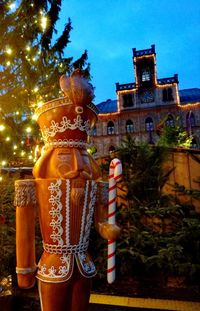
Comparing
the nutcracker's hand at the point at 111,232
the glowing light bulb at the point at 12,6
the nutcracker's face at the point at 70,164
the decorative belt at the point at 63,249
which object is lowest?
the decorative belt at the point at 63,249

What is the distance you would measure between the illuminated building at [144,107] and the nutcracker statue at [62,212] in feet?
80.6

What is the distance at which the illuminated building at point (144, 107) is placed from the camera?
2614cm

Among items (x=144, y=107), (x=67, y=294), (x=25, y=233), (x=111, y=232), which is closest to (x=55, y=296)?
(x=67, y=294)

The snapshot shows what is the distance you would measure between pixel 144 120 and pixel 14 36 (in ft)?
72.8

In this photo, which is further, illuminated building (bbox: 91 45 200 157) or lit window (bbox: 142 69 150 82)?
lit window (bbox: 142 69 150 82)

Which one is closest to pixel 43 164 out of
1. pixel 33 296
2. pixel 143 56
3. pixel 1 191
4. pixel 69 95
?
pixel 69 95

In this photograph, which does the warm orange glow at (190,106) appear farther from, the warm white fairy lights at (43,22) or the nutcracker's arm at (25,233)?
the nutcracker's arm at (25,233)

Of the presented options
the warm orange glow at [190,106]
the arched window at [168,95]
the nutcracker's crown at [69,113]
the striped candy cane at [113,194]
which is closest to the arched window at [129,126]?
the arched window at [168,95]

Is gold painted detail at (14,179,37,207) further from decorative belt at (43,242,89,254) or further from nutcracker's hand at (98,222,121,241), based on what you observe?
nutcracker's hand at (98,222,121,241)

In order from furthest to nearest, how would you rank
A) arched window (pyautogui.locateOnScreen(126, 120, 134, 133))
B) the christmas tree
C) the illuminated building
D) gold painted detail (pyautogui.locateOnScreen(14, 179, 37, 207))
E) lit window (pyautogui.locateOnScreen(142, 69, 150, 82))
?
lit window (pyautogui.locateOnScreen(142, 69, 150, 82)) < arched window (pyautogui.locateOnScreen(126, 120, 134, 133)) < the illuminated building < the christmas tree < gold painted detail (pyautogui.locateOnScreen(14, 179, 37, 207))

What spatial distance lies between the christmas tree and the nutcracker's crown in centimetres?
349

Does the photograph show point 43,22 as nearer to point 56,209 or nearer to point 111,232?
point 56,209

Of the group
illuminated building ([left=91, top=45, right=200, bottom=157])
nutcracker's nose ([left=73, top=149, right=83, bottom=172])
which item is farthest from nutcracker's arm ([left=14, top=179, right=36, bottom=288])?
illuminated building ([left=91, top=45, right=200, bottom=157])

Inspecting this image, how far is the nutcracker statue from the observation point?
5.46ft
